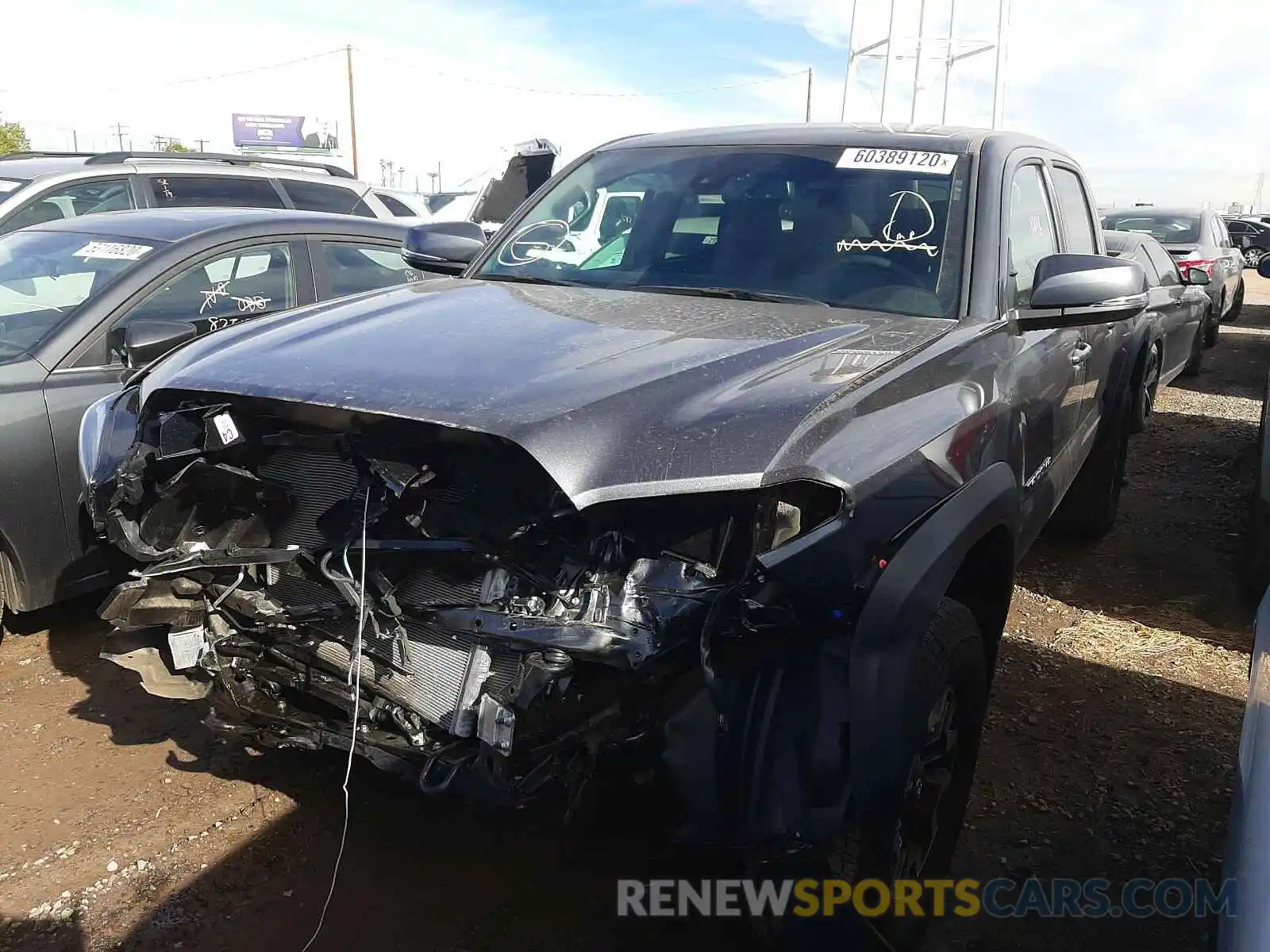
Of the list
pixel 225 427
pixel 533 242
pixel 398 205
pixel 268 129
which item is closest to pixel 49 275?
pixel 533 242

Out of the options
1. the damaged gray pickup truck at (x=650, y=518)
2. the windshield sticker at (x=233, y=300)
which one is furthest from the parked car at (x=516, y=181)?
the damaged gray pickup truck at (x=650, y=518)

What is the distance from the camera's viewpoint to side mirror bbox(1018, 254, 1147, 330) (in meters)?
2.82

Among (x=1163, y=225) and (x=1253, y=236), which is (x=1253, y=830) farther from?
(x=1253, y=236)

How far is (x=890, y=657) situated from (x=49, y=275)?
389cm

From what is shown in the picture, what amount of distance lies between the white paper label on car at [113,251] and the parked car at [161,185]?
295cm

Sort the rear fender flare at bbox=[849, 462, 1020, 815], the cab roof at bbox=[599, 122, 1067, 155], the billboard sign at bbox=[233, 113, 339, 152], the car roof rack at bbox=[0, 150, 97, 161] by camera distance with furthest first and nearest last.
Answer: the billboard sign at bbox=[233, 113, 339, 152] → the car roof rack at bbox=[0, 150, 97, 161] → the cab roof at bbox=[599, 122, 1067, 155] → the rear fender flare at bbox=[849, 462, 1020, 815]

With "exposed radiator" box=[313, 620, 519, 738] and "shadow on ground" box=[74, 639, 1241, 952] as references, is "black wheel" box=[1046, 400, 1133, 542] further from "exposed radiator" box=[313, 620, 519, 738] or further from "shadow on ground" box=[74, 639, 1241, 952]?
"exposed radiator" box=[313, 620, 519, 738]

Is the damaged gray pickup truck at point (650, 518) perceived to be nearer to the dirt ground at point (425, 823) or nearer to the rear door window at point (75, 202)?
the dirt ground at point (425, 823)

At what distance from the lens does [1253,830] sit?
1641 millimetres

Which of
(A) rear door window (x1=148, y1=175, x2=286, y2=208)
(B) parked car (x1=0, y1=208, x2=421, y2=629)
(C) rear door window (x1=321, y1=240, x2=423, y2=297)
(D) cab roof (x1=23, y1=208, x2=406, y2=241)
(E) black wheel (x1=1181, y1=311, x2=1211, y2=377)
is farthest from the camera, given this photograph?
(E) black wheel (x1=1181, y1=311, x2=1211, y2=377)

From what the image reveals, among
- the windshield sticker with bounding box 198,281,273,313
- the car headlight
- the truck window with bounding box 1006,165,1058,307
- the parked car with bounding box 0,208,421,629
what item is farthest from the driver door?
the windshield sticker with bounding box 198,281,273,313

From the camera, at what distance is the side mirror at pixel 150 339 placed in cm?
362

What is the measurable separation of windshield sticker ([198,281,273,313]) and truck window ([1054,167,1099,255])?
337 centimetres

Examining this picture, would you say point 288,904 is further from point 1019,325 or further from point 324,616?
point 1019,325
